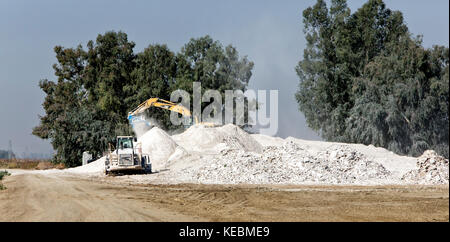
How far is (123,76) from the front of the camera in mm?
55375

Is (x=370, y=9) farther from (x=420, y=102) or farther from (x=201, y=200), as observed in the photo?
(x=201, y=200)

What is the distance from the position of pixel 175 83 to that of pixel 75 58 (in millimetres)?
12782

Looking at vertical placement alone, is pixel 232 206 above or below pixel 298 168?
below

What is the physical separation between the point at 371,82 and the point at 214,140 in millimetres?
13745

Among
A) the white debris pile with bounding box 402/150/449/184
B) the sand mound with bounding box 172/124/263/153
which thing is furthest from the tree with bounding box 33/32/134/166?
the white debris pile with bounding box 402/150/449/184

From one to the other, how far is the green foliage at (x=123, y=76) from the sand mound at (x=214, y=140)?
11273 millimetres

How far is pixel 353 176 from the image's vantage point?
23406 mm

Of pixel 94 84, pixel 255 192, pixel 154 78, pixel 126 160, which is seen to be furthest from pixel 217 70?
pixel 255 192

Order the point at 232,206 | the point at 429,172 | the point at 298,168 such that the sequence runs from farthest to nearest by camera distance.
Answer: the point at 298,168 < the point at 429,172 < the point at 232,206

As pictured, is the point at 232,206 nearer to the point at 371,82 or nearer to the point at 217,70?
the point at 371,82

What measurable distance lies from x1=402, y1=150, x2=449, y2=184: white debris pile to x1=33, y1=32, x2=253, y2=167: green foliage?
30.5 meters

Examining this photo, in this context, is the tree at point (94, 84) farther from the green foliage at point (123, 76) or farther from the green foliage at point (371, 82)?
the green foliage at point (371, 82)

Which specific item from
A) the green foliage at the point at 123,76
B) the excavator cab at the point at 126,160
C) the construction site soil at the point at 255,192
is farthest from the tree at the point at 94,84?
the excavator cab at the point at 126,160
